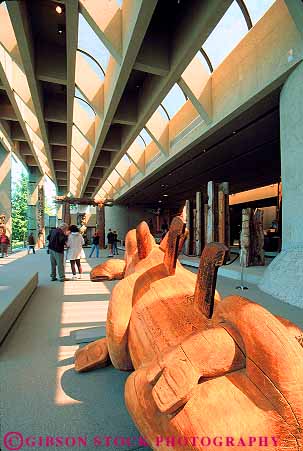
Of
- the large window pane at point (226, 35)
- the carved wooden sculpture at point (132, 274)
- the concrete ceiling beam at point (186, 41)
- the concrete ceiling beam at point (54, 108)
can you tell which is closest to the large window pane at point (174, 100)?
the concrete ceiling beam at point (186, 41)

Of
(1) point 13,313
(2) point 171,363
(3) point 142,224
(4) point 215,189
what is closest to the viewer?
(2) point 171,363

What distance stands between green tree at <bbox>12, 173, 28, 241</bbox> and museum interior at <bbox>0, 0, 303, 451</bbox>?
81.2 feet

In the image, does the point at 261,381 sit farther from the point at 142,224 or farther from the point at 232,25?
the point at 232,25

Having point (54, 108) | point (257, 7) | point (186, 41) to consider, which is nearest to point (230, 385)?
point (186, 41)

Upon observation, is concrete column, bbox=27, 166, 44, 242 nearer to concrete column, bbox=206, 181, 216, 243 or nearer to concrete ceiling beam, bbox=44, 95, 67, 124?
concrete ceiling beam, bbox=44, 95, 67, 124

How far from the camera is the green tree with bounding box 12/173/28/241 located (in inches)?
1499

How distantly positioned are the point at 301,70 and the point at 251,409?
231 inches

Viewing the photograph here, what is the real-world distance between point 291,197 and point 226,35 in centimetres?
467

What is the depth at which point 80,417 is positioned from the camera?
182cm

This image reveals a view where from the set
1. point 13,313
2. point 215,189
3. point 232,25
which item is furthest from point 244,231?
point 13,313

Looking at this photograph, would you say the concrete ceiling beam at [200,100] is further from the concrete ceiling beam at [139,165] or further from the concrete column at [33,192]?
the concrete column at [33,192]

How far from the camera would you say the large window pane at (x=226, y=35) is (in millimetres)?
6520

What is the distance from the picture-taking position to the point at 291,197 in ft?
17.7

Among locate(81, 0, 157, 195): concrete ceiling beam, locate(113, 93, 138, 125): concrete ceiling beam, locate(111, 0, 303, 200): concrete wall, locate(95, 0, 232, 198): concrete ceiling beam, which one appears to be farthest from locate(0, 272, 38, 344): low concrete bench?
locate(113, 93, 138, 125): concrete ceiling beam
